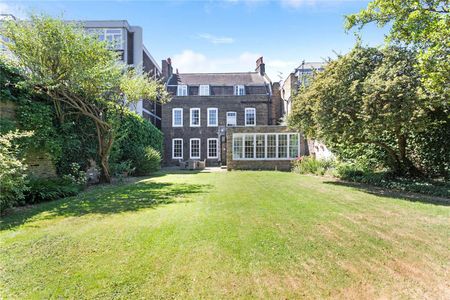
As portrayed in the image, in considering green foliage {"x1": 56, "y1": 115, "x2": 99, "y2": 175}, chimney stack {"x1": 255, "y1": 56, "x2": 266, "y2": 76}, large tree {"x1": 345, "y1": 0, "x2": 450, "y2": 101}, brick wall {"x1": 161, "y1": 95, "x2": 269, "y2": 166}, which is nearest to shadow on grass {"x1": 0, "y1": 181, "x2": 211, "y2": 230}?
green foliage {"x1": 56, "y1": 115, "x2": 99, "y2": 175}

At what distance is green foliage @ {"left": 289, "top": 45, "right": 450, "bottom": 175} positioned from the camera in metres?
8.29

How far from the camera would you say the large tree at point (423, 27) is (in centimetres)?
696

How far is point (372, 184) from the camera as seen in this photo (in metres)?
10.7

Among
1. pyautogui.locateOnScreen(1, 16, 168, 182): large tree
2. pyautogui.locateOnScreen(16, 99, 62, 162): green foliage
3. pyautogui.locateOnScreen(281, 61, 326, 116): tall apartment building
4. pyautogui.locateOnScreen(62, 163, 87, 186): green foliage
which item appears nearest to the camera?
pyautogui.locateOnScreen(16, 99, 62, 162): green foliage

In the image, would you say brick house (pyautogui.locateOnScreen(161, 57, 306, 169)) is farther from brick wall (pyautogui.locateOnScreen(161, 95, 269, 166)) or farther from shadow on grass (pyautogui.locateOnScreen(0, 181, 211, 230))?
shadow on grass (pyautogui.locateOnScreen(0, 181, 211, 230))

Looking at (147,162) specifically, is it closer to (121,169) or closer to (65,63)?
(121,169)

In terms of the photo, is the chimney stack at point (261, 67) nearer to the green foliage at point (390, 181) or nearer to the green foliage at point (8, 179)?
the green foliage at point (390, 181)

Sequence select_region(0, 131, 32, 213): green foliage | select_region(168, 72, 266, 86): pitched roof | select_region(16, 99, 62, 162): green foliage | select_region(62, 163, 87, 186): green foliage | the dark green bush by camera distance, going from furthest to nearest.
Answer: select_region(168, 72, 266, 86): pitched roof → the dark green bush → select_region(62, 163, 87, 186): green foliage → select_region(16, 99, 62, 162): green foliage → select_region(0, 131, 32, 213): green foliage

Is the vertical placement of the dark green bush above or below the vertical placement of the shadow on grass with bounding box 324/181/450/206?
above

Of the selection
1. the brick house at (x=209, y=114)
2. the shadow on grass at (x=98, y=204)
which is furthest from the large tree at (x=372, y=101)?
the brick house at (x=209, y=114)

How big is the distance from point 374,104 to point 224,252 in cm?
766

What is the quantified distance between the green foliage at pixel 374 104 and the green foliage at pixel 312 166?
2546mm

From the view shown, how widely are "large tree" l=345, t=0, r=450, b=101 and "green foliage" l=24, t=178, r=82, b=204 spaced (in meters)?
10.6

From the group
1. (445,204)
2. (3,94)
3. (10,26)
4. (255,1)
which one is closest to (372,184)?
(445,204)
